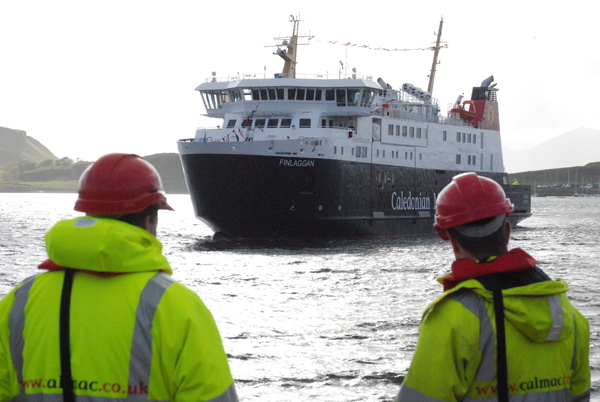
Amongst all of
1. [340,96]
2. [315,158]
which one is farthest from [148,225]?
[340,96]

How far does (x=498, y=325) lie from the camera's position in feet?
8.45

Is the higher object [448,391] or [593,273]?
[448,391]

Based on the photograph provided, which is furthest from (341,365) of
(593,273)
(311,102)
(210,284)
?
(311,102)

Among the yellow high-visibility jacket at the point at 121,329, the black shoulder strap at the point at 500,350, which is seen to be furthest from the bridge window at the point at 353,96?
the yellow high-visibility jacket at the point at 121,329

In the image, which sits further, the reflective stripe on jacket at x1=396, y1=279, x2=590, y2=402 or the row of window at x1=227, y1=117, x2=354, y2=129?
the row of window at x1=227, y1=117, x2=354, y2=129

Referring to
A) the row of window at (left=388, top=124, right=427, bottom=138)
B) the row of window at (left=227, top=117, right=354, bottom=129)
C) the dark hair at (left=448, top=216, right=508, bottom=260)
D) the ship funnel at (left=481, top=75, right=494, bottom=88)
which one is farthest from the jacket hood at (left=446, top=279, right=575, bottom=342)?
the ship funnel at (left=481, top=75, right=494, bottom=88)

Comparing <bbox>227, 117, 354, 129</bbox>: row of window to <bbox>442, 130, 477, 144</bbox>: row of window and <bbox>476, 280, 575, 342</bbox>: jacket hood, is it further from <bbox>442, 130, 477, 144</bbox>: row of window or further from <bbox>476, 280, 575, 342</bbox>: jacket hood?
<bbox>476, 280, 575, 342</bbox>: jacket hood

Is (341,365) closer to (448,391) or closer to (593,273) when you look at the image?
(448,391)

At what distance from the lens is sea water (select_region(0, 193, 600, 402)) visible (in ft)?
29.1

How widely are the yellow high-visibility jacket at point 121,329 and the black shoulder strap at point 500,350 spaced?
3.01 feet

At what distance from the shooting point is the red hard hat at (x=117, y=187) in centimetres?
252

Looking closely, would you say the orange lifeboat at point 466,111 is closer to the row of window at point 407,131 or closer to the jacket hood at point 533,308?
the row of window at point 407,131

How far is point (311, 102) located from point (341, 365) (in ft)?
64.1

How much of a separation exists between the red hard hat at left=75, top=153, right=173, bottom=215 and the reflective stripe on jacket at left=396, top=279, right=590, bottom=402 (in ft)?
3.44
